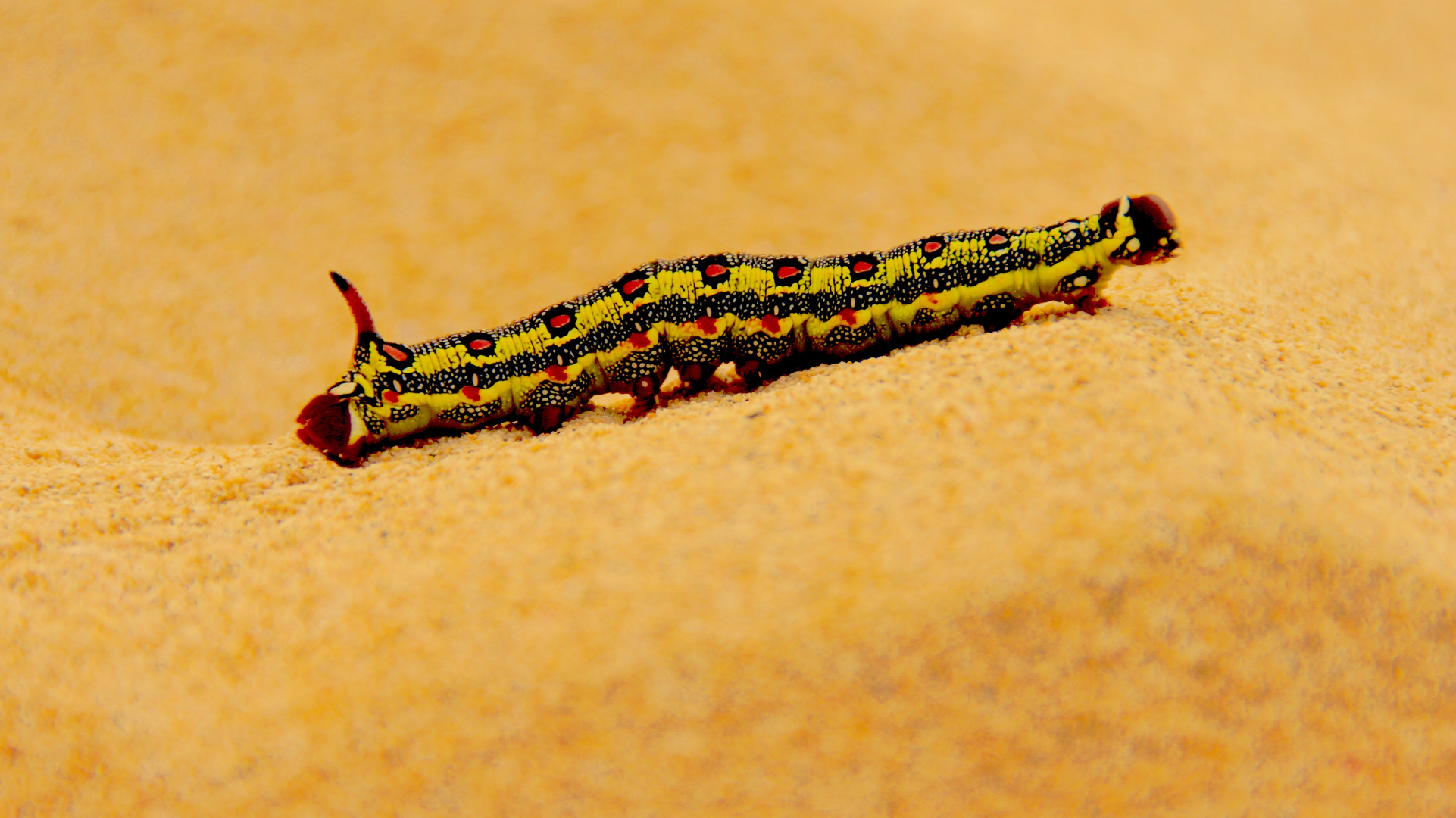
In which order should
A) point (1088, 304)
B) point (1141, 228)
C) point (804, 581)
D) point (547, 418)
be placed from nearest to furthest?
point (804, 581)
point (1141, 228)
point (1088, 304)
point (547, 418)

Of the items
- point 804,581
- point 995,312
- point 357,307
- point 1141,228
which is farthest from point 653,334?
point 1141,228

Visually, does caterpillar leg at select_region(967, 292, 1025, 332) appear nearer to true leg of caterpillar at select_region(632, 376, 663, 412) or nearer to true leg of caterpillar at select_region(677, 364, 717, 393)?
true leg of caterpillar at select_region(677, 364, 717, 393)

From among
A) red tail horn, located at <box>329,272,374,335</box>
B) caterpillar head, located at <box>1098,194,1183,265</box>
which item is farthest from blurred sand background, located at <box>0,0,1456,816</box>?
red tail horn, located at <box>329,272,374,335</box>

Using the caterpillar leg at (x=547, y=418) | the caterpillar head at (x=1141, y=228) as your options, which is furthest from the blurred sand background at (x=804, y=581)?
the caterpillar head at (x=1141, y=228)

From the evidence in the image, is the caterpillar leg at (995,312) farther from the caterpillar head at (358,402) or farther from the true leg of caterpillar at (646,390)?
the caterpillar head at (358,402)

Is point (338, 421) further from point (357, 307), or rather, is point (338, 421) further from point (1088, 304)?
point (1088, 304)

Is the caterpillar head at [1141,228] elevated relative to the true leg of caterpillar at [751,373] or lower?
elevated

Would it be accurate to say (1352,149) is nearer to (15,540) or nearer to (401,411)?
(401,411)
